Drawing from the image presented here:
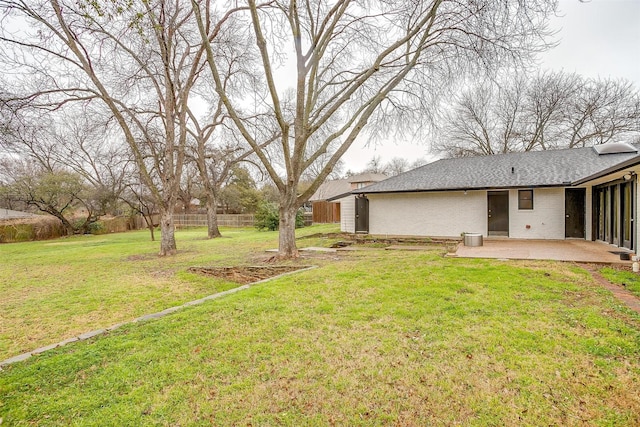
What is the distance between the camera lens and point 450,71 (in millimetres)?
9414

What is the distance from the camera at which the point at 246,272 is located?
8.06 m

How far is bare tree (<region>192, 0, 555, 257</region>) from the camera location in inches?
312

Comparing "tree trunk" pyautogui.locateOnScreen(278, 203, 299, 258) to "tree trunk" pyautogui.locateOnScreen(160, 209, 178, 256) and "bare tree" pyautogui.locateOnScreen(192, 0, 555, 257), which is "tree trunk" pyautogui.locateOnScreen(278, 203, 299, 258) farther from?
"tree trunk" pyautogui.locateOnScreen(160, 209, 178, 256)

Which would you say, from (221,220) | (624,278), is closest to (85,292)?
(624,278)

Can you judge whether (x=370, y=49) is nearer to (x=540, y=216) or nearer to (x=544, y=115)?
(x=540, y=216)

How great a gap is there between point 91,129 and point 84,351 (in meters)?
11.1

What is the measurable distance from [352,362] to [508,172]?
1261 centimetres

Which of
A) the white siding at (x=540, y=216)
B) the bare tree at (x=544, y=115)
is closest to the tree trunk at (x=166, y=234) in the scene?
the white siding at (x=540, y=216)

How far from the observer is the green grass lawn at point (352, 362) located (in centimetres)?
244

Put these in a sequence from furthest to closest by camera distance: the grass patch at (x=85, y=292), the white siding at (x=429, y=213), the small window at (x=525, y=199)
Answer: the white siding at (x=429, y=213) → the small window at (x=525, y=199) → the grass patch at (x=85, y=292)

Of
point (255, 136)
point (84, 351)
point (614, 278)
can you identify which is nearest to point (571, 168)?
point (614, 278)

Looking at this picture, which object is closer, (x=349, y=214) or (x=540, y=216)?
(x=540, y=216)

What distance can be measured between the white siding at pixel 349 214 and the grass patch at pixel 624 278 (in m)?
9.43

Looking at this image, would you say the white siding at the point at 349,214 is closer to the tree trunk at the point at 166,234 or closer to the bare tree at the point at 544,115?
the bare tree at the point at 544,115
